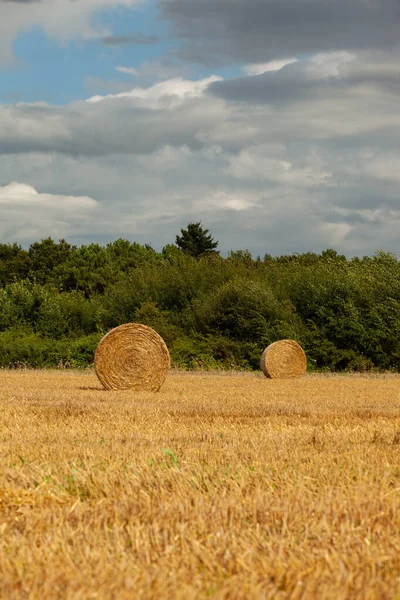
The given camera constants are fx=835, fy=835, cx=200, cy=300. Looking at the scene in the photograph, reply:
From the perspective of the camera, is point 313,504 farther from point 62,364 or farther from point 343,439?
point 62,364

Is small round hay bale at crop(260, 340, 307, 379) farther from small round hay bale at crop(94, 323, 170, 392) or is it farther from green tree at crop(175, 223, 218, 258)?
green tree at crop(175, 223, 218, 258)

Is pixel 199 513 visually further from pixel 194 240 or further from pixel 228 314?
pixel 194 240

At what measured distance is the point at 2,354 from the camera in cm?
3706

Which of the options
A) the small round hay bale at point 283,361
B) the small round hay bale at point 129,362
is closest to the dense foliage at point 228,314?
the small round hay bale at point 283,361

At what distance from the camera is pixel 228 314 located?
1544 inches

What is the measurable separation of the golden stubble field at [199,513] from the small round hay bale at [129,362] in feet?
35.9

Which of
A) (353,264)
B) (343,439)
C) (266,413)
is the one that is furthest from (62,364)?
(343,439)

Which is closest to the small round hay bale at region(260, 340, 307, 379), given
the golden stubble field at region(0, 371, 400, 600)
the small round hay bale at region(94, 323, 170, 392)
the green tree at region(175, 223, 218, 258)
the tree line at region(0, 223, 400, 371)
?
the tree line at region(0, 223, 400, 371)

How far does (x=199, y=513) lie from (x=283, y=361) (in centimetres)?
2511

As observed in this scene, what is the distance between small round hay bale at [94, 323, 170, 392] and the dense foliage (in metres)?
13.9

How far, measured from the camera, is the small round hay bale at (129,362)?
71.1ft

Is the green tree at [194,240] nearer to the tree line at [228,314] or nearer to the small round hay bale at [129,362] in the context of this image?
the tree line at [228,314]

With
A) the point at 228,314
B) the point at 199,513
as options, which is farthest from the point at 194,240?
the point at 199,513

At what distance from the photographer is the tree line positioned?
36812mm
